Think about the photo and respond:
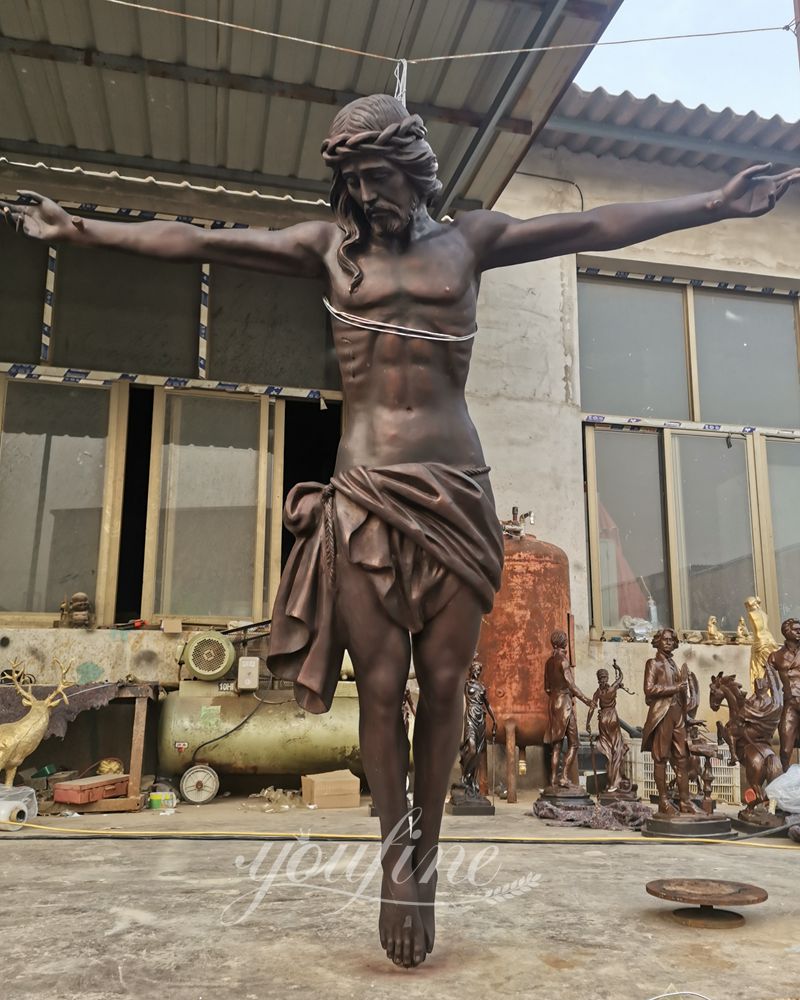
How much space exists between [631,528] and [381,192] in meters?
6.87

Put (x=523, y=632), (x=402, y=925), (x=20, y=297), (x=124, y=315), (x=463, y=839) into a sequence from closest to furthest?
(x=402, y=925) < (x=463, y=839) < (x=523, y=632) < (x=20, y=297) < (x=124, y=315)

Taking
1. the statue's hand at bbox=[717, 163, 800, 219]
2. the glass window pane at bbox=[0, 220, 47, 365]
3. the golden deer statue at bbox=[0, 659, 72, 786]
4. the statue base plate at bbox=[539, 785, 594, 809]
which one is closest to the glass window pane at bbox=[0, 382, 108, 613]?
the glass window pane at bbox=[0, 220, 47, 365]

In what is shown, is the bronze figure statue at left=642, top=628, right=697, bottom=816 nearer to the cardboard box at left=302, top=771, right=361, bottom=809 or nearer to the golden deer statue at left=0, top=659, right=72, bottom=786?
the cardboard box at left=302, top=771, right=361, bottom=809

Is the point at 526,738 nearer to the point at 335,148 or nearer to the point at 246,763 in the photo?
the point at 246,763

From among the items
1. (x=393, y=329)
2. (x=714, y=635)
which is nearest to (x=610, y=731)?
(x=714, y=635)

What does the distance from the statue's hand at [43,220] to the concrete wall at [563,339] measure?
596cm

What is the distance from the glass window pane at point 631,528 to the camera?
823cm

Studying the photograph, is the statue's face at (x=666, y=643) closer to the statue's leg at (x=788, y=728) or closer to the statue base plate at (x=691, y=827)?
the statue's leg at (x=788, y=728)

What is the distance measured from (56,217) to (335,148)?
719 millimetres

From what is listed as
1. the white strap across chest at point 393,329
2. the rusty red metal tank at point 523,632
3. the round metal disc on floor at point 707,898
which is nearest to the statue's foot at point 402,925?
the round metal disc on floor at point 707,898

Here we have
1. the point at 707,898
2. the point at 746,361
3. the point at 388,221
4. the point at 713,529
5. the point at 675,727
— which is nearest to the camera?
the point at 388,221

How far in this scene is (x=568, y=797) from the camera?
5180 mm

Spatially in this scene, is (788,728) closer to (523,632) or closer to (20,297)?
(523,632)

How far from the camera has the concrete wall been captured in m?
7.83
